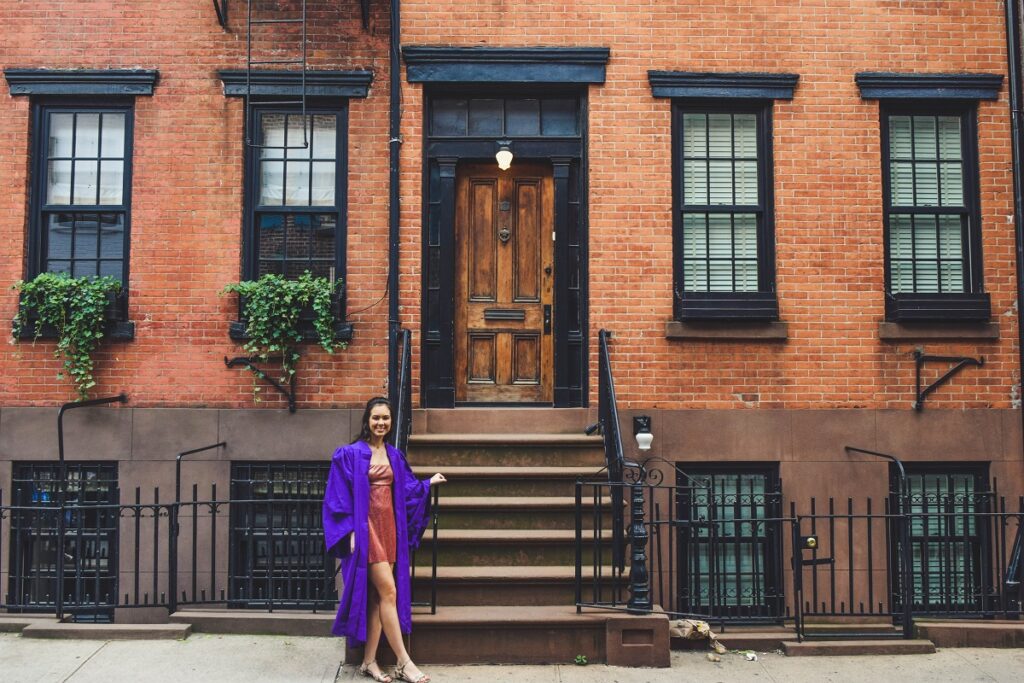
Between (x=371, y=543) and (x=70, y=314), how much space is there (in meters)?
4.15

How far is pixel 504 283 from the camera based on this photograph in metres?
9.13

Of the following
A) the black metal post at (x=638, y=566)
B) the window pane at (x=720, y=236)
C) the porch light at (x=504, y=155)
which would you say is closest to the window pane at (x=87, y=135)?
the porch light at (x=504, y=155)

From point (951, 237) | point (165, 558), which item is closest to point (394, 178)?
point (165, 558)

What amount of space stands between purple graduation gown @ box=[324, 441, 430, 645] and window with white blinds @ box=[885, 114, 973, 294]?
17.8ft

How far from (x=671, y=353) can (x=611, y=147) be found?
202 centimetres

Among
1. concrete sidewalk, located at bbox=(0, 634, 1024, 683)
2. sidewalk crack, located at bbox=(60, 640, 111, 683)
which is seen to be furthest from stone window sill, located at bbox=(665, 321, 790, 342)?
sidewalk crack, located at bbox=(60, 640, 111, 683)

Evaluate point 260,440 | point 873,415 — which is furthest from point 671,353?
point 260,440

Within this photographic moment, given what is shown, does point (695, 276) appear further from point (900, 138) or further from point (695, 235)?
point (900, 138)

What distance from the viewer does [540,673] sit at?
6527 mm

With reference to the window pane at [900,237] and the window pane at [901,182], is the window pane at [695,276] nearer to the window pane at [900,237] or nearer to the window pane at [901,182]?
the window pane at [900,237]

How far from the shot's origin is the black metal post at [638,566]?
6.77 meters

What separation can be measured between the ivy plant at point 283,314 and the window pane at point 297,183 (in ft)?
2.64

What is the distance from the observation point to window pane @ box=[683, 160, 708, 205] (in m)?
9.14

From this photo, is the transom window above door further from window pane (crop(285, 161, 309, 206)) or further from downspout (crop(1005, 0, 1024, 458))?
downspout (crop(1005, 0, 1024, 458))
